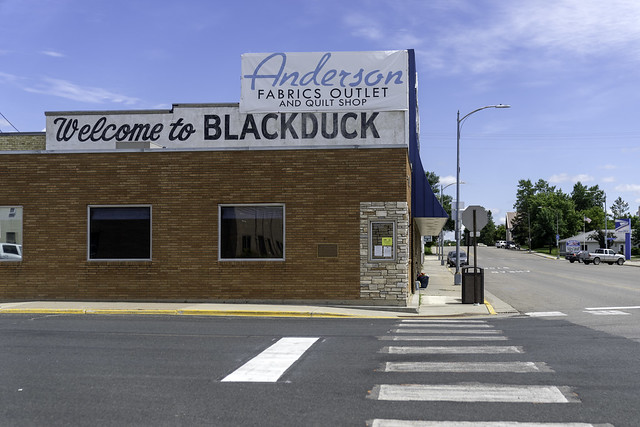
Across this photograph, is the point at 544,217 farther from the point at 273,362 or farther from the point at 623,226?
the point at 273,362

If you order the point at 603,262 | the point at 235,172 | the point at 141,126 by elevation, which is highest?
the point at 141,126

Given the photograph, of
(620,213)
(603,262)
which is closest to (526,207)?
(620,213)

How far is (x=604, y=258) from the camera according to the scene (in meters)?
71.2

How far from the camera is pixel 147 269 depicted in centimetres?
1891

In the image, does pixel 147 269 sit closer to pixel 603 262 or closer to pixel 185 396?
pixel 185 396

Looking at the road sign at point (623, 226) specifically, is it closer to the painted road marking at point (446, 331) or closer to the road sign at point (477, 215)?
the road sign at point (477, 215)

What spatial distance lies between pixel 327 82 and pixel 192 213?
615 centimetres

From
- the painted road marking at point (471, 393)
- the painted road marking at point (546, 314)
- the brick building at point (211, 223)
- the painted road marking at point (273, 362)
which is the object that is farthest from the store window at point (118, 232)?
the painted road marking at point (471, 393)

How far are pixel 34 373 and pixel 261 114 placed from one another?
45.0 feet

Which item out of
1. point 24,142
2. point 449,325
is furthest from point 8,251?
point 449,325

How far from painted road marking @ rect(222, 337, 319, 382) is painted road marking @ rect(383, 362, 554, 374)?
1.44 metres

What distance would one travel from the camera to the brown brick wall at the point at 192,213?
60.3 feet

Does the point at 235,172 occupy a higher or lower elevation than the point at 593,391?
higher

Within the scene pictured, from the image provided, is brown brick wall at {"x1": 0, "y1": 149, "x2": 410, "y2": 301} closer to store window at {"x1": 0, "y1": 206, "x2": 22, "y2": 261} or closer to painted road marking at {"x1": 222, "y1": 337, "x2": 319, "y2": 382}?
store window at {"x1": 0, "y1": 206, "x2": 22, "y2": 261}
